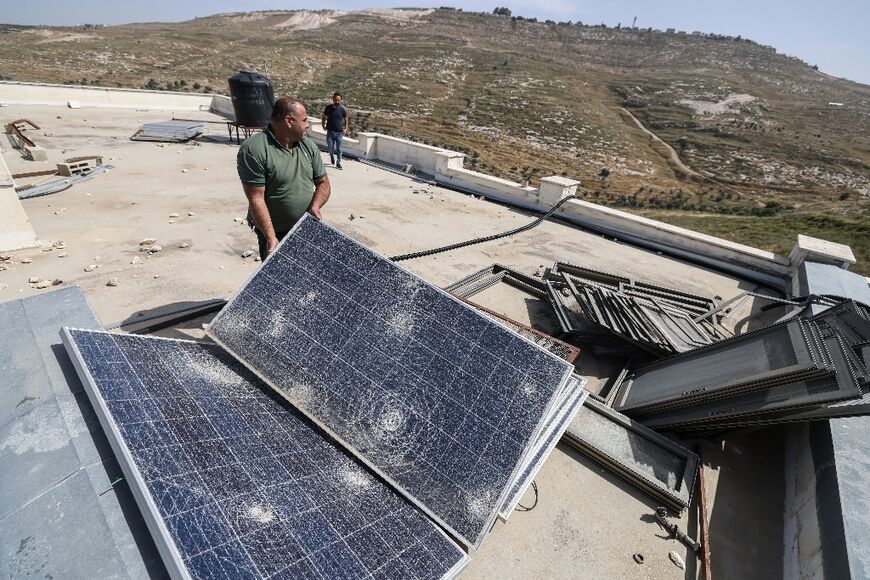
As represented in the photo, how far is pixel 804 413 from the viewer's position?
3527 mm

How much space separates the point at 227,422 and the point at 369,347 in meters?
1.01

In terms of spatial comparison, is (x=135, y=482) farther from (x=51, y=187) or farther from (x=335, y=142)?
(x=335, y=142)

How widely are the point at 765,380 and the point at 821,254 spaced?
6125 mm

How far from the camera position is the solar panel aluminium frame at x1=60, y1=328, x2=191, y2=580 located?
5.14 ft

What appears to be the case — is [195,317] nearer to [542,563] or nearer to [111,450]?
[111,450]

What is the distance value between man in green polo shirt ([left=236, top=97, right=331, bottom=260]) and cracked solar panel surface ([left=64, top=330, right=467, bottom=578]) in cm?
190

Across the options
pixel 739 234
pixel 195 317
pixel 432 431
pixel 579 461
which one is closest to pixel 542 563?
pixel 579 461

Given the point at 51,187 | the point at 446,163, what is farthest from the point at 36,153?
the point at 446,163

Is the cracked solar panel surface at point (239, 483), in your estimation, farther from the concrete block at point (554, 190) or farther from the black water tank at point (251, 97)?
the black water tank at point (251, 97)

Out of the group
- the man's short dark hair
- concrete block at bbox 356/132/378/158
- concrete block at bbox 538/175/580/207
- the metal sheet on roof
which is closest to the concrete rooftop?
concrete block at bbox 538/175/580/207

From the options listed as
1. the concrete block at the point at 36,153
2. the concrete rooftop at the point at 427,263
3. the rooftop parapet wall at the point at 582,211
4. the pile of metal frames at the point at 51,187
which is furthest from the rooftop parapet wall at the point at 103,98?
the pile of metal frames at the point at 51,187

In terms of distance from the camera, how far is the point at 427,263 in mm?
7754

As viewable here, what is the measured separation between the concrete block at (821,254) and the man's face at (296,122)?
914cm

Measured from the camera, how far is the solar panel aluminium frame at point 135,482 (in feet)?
5.14
